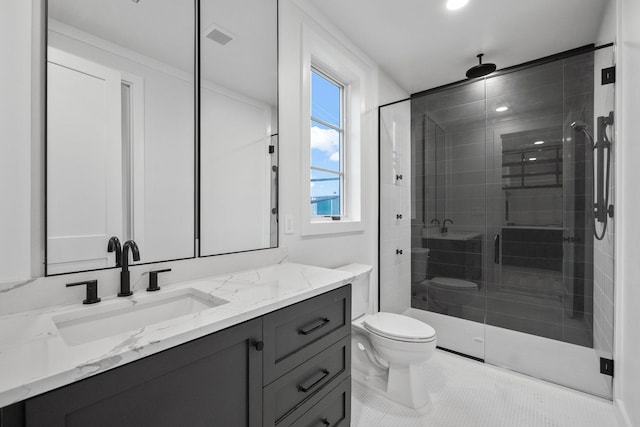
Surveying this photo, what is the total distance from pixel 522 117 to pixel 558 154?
0.40 metres

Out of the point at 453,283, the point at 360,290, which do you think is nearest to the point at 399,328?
the point at 360,290

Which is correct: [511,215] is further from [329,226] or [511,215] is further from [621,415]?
[329,226]

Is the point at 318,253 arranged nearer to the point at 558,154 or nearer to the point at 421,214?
the point at 421,214

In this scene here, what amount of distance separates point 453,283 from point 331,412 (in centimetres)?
186

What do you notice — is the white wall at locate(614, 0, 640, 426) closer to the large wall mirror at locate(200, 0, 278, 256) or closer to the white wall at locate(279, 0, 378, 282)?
the white wall at locate(279, 0, 378, 282)

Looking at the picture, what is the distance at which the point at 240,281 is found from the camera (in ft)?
4.22

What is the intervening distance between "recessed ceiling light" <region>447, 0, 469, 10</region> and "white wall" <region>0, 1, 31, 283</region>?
7.16 feet

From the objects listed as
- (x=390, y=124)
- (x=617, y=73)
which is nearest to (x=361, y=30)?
(x=390, y=124)

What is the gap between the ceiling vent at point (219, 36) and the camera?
56.7 inches

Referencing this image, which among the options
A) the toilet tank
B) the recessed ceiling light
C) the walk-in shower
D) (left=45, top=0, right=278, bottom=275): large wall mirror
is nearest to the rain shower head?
the walk-in shower

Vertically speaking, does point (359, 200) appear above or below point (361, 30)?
below

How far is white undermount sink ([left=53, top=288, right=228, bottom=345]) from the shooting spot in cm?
90

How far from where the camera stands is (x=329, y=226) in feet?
6.86

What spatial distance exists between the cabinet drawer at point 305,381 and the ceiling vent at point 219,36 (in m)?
1.58
